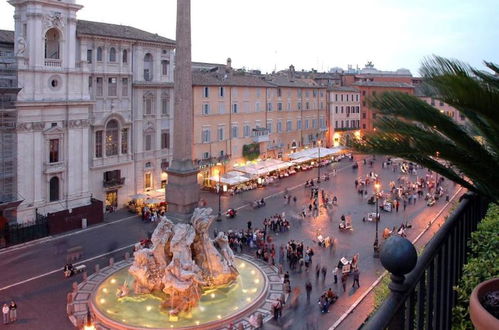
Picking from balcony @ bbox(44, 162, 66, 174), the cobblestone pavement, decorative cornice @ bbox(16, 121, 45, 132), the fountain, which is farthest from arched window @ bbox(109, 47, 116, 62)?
the fountain

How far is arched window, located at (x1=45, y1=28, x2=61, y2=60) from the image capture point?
94.4 feet

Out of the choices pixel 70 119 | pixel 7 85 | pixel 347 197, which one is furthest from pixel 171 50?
pixel 347 197

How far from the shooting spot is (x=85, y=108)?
97.5ft

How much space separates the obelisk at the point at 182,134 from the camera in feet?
53.6

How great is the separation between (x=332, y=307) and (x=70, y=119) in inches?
741

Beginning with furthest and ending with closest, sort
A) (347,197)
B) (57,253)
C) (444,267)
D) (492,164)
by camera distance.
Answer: (347,197) → (57,253) → (492,164) → (444,267)

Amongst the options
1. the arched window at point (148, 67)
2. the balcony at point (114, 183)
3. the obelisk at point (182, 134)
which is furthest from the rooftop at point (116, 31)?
the obelisk at point (182, 134)

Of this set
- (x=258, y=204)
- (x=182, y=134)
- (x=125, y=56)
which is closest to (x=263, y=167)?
(x=258, y=204)

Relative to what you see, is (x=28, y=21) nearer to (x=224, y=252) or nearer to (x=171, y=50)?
(x=171, y=50)

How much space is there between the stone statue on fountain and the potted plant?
14415 millimetres

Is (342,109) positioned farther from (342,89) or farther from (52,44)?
(52,44)

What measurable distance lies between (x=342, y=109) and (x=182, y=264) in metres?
47.0

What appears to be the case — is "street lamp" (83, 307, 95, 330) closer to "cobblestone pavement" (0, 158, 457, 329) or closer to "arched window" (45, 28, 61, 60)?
"cobblestone pavement" (0, 158, 457, 329)

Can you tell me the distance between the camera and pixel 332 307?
17172mm
